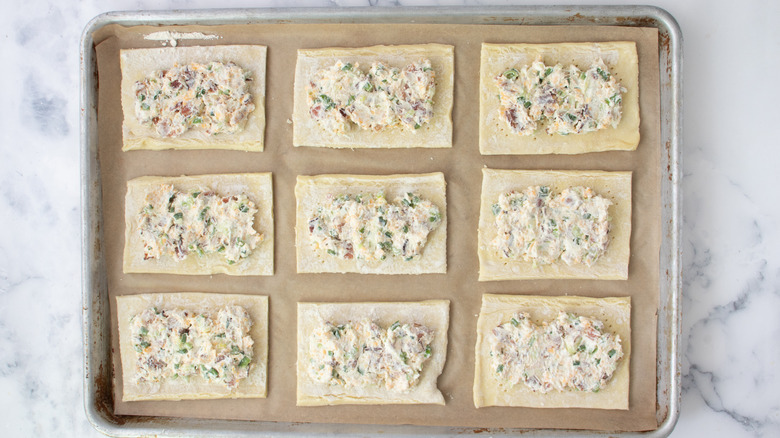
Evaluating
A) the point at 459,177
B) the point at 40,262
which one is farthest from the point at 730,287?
the point at 40,262

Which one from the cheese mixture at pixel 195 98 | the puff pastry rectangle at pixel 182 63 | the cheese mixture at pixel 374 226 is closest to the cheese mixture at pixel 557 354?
the cheese mixture at pixel 374 226

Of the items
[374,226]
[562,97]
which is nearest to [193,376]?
[374,226]

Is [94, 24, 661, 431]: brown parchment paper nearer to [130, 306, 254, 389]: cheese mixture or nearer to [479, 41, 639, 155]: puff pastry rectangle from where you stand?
[479, 41, 639, 155]: puff pastry rectangle

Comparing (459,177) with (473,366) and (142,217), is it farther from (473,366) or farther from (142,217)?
(142,217)

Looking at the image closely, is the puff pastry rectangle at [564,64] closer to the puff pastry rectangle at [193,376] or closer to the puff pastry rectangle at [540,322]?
the puff pastry rectangle at [540,322]

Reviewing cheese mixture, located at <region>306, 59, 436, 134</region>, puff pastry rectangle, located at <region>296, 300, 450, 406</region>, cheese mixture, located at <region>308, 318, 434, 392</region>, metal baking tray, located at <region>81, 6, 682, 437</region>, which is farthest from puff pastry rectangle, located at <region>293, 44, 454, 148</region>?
cheese mixture, located at <region>308, 318, 434, 392</region>

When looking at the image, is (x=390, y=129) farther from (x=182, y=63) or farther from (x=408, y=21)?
(x=182, y=63)
